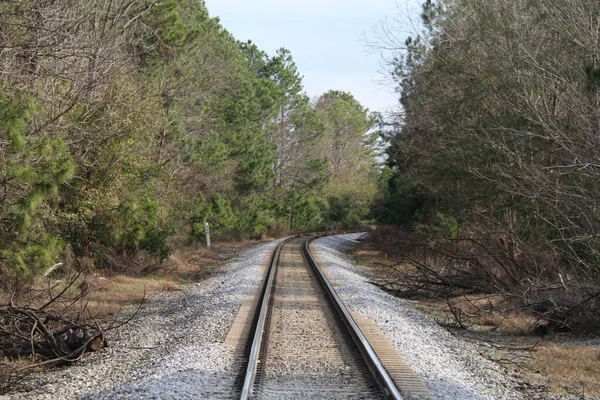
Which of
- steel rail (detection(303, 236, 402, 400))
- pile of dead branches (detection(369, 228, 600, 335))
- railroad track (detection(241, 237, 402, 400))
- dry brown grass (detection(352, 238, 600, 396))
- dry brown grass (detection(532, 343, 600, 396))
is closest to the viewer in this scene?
steel rail (detection(303, 236, 402, 400))

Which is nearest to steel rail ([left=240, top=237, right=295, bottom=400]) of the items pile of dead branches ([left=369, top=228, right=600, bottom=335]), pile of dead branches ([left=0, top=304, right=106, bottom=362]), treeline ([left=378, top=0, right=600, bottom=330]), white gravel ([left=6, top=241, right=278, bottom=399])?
white gravel ([left=6, top=241, right=278, bottom=399])

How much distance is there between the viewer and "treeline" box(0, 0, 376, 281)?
44.0ft

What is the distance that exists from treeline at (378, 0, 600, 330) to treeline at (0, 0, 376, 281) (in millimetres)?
9607

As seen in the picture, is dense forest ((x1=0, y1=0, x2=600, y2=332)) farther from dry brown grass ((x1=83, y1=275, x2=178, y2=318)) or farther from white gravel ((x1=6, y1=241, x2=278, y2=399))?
white gravel ((x1=6, y1=241, x2=278, y2=399))

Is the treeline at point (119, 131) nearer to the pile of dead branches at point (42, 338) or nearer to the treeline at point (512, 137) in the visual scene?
the pile of dead branches at point (42, 338)

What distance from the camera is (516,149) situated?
18781 mm

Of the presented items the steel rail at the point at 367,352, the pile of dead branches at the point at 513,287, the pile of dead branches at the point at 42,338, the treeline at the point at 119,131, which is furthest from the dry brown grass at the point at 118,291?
the pile of dead branches at the point at 513,287

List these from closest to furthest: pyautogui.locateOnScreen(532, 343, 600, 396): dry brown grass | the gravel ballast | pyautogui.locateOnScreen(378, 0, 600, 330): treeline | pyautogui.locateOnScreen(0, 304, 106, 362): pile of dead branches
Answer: the gravel ballast → pyautogui.locateOnScreen(532, 343, 600, 396): dry brown grass → pyautogui.locateOnScreen(0, 304, 106, 362): pile of dead branches → pyautogui.locateOnScreen(378, 0, 600, 330): treeline

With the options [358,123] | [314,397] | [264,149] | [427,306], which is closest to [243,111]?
[264,149]

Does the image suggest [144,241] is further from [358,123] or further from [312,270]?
[358,123]

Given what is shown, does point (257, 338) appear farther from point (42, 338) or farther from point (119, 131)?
point (119, 131)

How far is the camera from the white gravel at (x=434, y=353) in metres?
8.38

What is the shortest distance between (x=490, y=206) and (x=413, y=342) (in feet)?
39.2

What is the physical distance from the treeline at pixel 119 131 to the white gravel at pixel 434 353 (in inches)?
270
